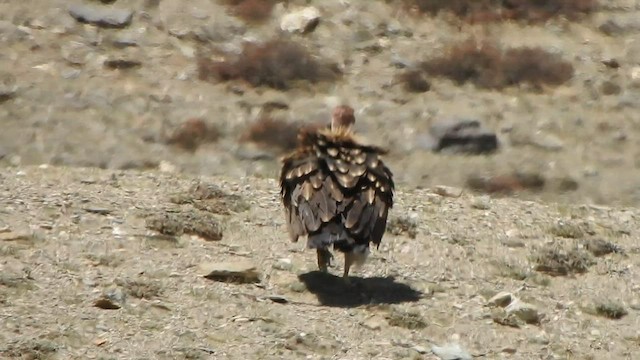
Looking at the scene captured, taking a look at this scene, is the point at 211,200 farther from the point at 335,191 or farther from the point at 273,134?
Result: the point at 273,134

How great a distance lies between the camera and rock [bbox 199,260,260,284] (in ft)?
38.3

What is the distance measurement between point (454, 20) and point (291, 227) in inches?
718

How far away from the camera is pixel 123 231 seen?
12.7 m

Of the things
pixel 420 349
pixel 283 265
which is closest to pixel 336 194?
pixel 283 265

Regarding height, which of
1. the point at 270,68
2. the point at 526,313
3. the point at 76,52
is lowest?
the point at 526,313

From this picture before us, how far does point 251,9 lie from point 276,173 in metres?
9.31

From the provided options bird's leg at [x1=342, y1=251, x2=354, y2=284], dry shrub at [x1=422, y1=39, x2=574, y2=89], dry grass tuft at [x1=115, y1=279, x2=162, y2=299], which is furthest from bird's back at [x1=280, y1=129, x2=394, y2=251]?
dry shrub at [x1=422, y1=39, x2=574, y2=89]

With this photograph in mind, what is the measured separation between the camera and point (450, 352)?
10.7 metres

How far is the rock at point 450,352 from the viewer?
1060 centimetres

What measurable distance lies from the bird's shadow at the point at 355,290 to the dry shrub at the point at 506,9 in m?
17.6

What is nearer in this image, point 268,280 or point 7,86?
point 268,280

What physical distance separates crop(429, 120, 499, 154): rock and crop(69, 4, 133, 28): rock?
716cm

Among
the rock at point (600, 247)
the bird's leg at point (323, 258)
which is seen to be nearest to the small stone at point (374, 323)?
the bird's leg at point (323, 258)

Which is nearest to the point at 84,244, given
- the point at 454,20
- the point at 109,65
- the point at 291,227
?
the point at 291,227
